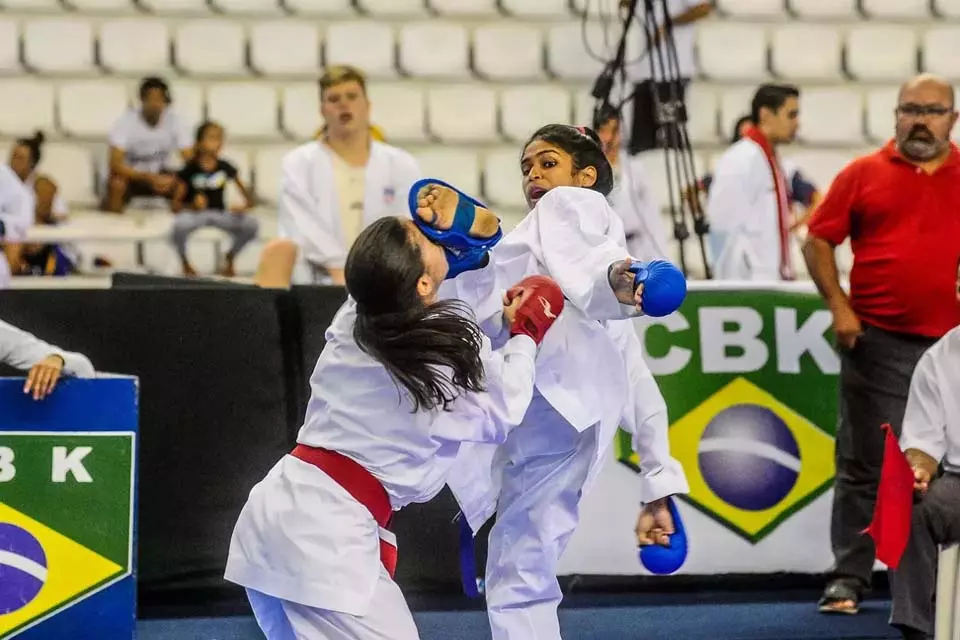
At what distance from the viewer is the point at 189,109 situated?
1148 cm

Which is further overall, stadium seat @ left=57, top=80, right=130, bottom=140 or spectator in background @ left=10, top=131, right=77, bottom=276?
stadium seat @ left=57, top=80, right=130, bottom=140

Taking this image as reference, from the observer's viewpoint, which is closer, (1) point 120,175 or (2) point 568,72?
(1) point 120,175

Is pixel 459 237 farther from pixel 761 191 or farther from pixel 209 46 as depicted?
pixel 209 46

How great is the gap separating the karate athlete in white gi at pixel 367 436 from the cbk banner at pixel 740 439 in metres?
2.83

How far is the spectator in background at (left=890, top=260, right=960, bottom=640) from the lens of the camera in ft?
15.5

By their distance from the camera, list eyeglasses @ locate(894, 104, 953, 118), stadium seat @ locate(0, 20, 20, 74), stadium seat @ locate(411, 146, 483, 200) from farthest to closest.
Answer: stadium seat @ locate(0, 20, 20, 74) → stadium seat @ locate(411, 146, 483, 200) → eyeglasses @ locate(894, 104, 953, 118)

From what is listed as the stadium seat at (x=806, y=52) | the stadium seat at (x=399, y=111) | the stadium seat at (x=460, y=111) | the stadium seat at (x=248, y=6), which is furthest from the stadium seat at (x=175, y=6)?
the stadium seat at (x=806, y=52)

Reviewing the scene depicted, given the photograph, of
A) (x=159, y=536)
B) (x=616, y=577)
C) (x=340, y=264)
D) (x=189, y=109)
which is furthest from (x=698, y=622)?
(x=189, y=109)

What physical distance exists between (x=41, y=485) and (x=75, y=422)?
9.0 inches

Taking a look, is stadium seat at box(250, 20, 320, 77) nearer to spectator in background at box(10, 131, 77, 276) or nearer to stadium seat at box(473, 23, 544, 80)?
stadium seat at box(473, 23, 544, 80)

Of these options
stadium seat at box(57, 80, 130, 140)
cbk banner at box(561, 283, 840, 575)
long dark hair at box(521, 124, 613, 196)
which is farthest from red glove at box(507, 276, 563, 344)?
stadium seat at box(57, 80, 130, 140)

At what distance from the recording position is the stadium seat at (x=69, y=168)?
11.2m

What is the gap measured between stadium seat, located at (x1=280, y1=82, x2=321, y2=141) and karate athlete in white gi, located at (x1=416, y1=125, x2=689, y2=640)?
24.8ft

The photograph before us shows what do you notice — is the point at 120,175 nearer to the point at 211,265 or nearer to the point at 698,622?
the point at 211,265
